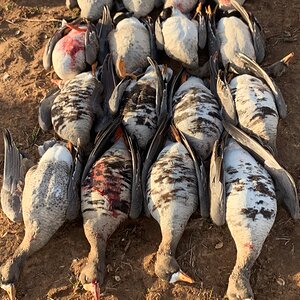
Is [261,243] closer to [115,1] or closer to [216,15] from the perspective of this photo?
[216,15]

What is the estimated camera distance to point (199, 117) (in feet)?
17.2

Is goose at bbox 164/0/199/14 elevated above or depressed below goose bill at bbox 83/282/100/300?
above

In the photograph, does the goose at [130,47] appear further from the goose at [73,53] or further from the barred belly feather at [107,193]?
the barred belly feather at [107,193]

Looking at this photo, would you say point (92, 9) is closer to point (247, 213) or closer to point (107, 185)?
point (107, 185)

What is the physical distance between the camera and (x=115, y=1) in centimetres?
685

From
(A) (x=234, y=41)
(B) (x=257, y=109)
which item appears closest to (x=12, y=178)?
(B) (x=257, y=109)

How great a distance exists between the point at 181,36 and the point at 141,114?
1108mm

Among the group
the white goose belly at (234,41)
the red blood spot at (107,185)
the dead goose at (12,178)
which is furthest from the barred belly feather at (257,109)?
the dead goose at (12,178)

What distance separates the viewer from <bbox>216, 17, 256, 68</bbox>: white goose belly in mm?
5895

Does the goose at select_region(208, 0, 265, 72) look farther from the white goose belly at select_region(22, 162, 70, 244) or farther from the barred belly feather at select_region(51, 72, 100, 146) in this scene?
the white goose belly at select_region(22, 162, 70, 244)

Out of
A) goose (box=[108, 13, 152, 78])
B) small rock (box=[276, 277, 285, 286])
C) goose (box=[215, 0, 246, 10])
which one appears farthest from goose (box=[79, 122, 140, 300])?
goose (box=[215, 0, 246, 10])

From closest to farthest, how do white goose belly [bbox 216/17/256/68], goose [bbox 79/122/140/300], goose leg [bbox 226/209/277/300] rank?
1. goose leg [bbox 226/209/277/300]
2. goose [bbox 79/122/140/300]
3. white goose belly [bbox 216/17/256/68]

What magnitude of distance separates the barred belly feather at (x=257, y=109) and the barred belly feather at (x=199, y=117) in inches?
9.3

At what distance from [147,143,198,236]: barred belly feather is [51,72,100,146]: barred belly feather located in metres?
0.87
